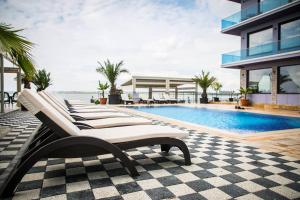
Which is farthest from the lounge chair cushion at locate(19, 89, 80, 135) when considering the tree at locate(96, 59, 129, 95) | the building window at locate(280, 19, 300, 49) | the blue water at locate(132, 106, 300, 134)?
the building window at locate(280, 19, 300, 49)

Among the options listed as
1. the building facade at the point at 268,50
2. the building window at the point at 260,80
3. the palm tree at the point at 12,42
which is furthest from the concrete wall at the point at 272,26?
the palm tree at the point at 12,42

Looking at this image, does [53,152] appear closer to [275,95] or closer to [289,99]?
[289,99]

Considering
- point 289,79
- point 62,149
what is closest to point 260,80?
point 289,79

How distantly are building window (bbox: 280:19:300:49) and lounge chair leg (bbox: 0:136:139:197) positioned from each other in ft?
47.5

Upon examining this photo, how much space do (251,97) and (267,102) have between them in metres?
1.45

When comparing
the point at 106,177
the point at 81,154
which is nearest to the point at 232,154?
the point at 106,177

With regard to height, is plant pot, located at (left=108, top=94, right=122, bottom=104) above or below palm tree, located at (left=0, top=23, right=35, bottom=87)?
below

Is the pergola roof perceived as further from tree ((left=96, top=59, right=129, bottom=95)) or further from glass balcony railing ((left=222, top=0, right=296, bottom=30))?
glass balcony railing ((left=222, top=0, right=296, bottom=30))

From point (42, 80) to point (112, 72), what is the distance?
5553mm

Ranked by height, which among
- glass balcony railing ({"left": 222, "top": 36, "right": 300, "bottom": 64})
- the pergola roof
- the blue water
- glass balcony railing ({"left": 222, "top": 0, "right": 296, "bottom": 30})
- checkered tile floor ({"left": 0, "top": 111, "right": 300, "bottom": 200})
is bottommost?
the blue water

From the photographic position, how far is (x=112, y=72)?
1622 cm

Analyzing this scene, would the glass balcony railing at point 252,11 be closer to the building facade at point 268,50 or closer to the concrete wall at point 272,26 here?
the building facade at point 268,50

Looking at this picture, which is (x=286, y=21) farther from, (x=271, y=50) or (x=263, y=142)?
(x=263, y=142)

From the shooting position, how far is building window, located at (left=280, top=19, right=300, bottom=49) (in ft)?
41.6
